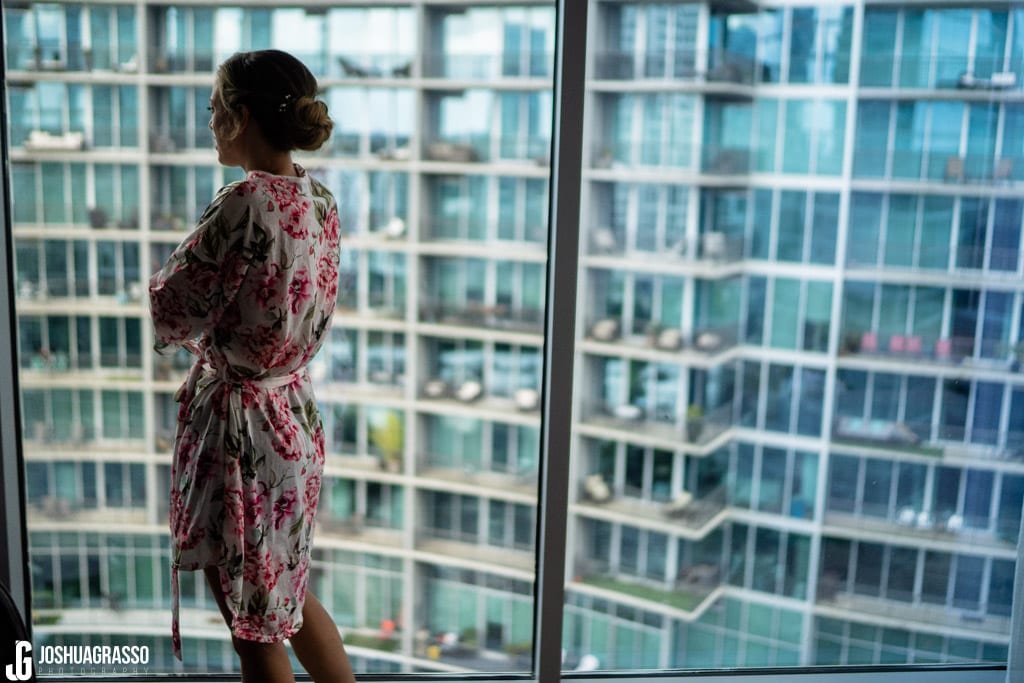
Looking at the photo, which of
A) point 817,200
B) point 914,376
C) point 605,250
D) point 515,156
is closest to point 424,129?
point 515,156

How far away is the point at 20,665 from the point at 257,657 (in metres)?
0.34

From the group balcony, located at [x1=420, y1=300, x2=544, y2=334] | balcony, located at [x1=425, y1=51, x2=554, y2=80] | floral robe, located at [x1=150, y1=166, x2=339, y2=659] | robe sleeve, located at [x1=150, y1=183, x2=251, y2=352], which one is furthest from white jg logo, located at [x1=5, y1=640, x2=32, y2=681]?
balcony, located at [x1=425, y1=51, x2=554, y2=80]

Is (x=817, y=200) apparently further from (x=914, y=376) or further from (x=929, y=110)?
(x=914, y=376)

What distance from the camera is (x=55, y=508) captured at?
190 centimetres

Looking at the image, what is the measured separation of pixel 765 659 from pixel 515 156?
1.25 m

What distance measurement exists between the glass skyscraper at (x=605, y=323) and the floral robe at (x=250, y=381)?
1.51ft

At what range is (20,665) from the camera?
137 centimetres

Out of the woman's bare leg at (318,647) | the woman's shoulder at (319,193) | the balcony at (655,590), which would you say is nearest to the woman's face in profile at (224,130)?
the woman's shoulder at (319,193)

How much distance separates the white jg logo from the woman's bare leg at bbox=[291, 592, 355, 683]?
1.32ft

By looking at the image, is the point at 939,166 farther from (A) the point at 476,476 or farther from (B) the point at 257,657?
(B) the point at 257,657

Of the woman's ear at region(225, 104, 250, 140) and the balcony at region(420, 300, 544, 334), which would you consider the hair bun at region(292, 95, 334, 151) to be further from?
the balcony at region(420, 300, 544, 334)

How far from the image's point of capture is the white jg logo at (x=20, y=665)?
1369mm

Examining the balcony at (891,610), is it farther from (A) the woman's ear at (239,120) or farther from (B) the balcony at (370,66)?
(A) the woman's ear at (239,120)

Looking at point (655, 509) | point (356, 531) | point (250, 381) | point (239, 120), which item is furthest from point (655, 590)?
point (239, 120)
